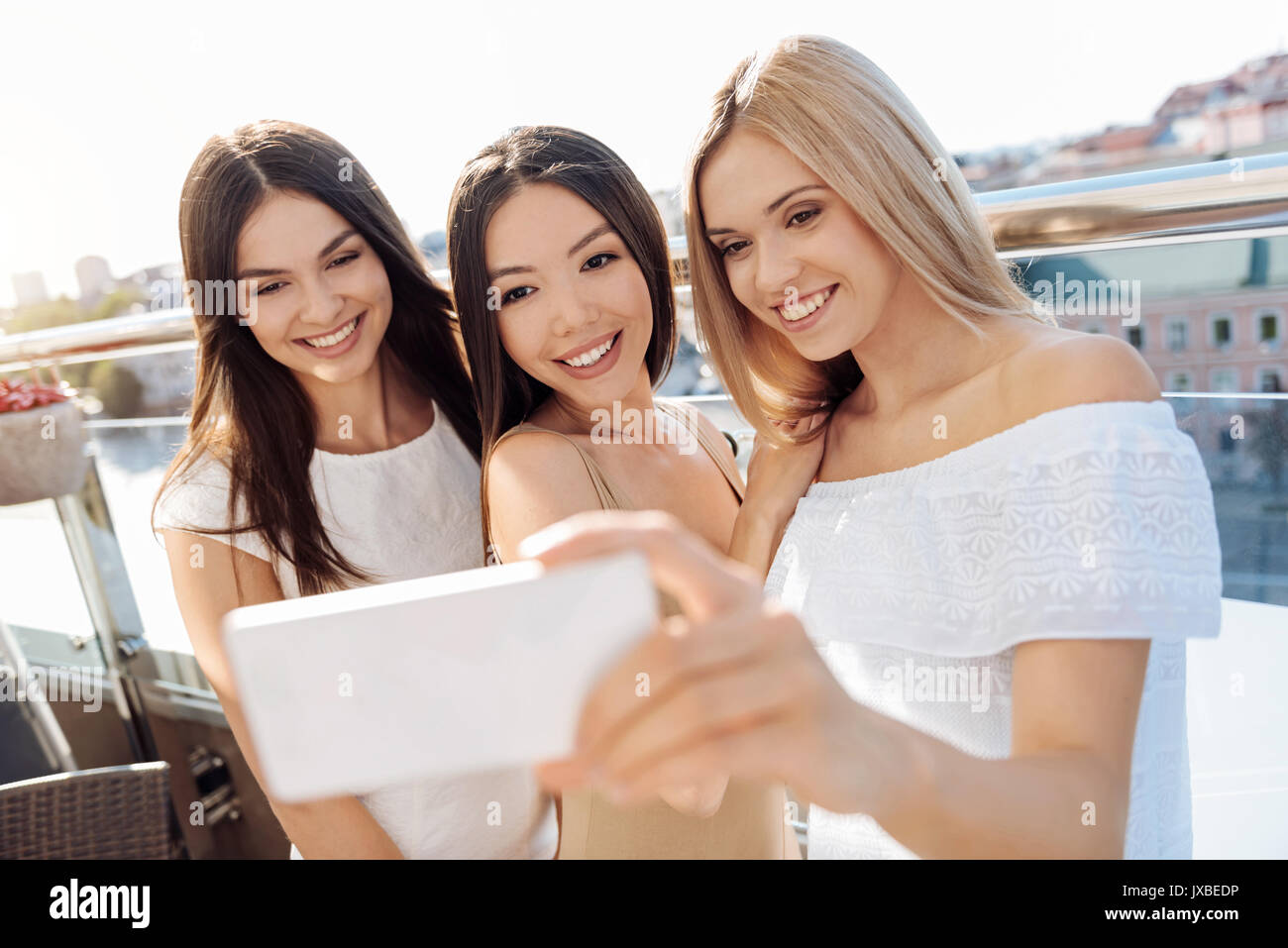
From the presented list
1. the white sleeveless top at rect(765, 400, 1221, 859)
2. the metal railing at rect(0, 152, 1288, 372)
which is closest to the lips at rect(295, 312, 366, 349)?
the white sleeveless top at rect(765, 400, 1221, 859)

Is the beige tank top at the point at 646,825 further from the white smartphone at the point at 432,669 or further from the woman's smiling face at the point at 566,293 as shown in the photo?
the white smartphone at the point at 432,669

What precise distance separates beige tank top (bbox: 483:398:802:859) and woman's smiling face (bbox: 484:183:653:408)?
0.11 metres

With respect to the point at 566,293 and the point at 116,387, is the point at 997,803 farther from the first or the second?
the point at 116,387

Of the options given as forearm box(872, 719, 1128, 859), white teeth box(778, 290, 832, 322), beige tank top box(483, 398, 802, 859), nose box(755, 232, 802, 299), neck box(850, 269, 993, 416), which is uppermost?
nose box(755, 232, 802, 299)

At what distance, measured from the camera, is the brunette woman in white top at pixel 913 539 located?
473 mm

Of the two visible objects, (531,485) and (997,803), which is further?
(531,485)

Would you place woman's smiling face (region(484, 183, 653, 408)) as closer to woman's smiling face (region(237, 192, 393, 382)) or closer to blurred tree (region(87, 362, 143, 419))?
woman's smiling face (region(237, 192, 393, 382))

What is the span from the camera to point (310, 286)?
1411 millimetres

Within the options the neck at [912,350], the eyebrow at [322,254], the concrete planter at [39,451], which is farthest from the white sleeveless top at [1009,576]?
the concrete planter at [39,451]

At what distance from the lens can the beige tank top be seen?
137 centimetres

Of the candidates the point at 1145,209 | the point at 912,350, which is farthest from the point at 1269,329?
the point at 912,350

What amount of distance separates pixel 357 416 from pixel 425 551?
0.29 metres

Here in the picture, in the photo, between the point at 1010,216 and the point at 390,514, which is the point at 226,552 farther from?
the point at 1010,216
